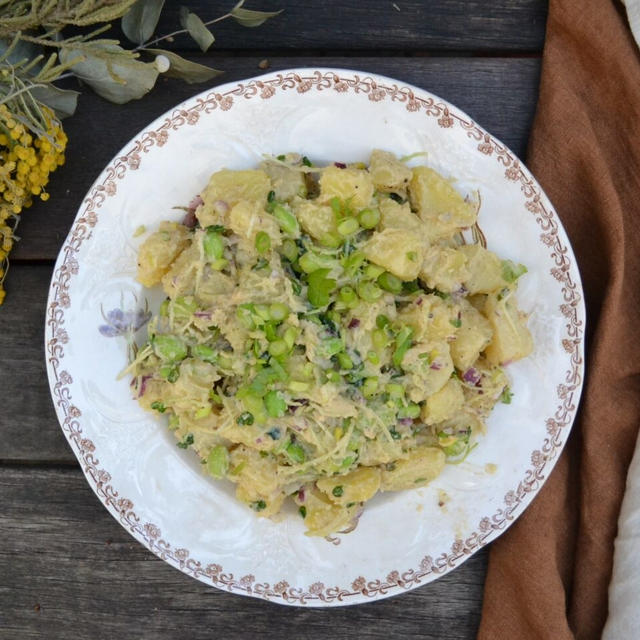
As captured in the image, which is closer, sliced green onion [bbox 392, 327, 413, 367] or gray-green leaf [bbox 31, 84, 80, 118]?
sliced green onion [bbox 392, 327, 413, 367]

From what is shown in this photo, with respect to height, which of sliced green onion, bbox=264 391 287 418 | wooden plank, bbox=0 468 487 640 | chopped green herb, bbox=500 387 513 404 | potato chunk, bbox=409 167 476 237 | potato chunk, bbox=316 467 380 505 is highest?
potato chunk, bbox=409 167 476 237

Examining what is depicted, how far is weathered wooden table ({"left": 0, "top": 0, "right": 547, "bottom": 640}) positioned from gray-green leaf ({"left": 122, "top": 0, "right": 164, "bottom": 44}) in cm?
22

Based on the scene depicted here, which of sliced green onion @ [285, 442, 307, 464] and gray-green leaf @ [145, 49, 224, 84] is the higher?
gray-green leaf @ [145, 49, 224, 84]

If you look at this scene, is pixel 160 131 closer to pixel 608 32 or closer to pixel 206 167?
pixel 206 167

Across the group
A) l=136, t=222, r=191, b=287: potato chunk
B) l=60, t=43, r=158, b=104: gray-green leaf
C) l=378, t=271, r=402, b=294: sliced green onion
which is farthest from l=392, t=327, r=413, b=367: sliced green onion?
l=60, t=43, r=158, b=104: gray-green leaf

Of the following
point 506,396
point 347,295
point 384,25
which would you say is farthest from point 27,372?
point 384,25

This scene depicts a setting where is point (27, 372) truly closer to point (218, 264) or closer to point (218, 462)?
point (218, 462)

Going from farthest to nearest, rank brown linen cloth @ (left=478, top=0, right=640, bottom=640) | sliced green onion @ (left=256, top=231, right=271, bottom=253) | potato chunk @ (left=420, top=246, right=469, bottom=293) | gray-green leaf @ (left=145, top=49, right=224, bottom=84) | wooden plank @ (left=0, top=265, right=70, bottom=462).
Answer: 1. wooden plank @ (left=0, top=265, right=70, bottom=462)
2. brown linen cloth @ (left=478, top=0, right=640, bottom=640)
3. gray-green leaf @ (left=145, top=49, right=224, bottom=84)
4. potato chunk @ (left=420, top=246, right=469, bottom=293)
5. sliced green onion @ (left=256, top=231, right=271, bottom=253)

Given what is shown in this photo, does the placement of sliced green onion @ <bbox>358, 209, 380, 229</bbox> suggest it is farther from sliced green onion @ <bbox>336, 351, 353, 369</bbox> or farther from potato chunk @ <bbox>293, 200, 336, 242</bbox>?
sliced green onion @ <bbox>336, 351, 353, 369</bbox>

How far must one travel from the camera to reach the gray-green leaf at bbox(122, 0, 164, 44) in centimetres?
258

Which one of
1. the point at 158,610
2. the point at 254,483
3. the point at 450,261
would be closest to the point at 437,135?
the point at 450,261

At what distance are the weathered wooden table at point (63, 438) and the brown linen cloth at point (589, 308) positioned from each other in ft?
0.45

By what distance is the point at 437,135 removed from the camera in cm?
244

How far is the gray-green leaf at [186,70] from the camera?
2521 millimetres
